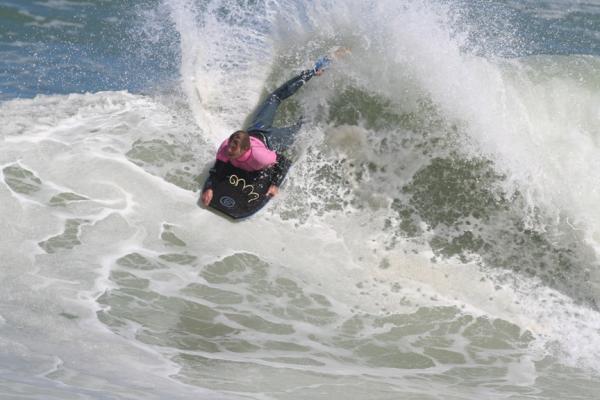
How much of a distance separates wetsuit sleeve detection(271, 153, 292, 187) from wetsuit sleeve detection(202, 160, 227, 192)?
0.45 m

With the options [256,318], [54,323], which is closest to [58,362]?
[54,323]

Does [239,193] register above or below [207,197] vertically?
above

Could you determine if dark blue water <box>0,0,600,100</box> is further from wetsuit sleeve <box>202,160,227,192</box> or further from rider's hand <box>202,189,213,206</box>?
rider's hand <box>202,189,213,206</box>

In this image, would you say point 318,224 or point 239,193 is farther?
point 318,224

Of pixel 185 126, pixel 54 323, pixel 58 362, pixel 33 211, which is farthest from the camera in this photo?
pixel 185 126

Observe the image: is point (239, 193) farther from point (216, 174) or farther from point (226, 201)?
point (216, 174)

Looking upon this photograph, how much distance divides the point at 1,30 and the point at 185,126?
473cm

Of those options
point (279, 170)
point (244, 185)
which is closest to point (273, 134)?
point (279, 170)

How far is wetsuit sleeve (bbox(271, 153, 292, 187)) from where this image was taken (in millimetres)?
6348

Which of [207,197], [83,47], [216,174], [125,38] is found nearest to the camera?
[207,197]

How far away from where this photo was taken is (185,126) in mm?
7453

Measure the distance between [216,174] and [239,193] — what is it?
11.4 inches

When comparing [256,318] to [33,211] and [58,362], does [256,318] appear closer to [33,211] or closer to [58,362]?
[58,362]

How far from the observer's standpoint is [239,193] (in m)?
6.26
